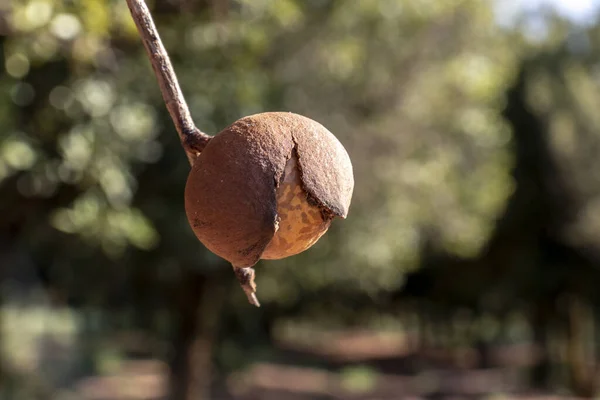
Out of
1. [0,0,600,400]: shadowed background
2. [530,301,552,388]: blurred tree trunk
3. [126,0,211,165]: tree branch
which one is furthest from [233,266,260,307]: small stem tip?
[530,301,552,388]: blurred tree trunk

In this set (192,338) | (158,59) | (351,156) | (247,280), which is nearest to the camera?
(158,59)

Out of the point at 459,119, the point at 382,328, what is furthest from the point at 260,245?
the point at 382,328

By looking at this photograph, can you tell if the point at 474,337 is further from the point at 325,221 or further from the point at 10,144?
the point at 325,221

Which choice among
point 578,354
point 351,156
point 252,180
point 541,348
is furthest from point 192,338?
point 541,348

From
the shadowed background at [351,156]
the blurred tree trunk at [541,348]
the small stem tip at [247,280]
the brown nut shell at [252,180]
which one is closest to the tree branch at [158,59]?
the brown nut shell at [252,180]

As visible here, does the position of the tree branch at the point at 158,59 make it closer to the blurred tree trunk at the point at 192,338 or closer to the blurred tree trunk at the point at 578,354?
the blurred tree trunk at the point at 192,338

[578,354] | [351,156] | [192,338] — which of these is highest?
[351,156]

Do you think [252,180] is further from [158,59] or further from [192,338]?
[192,338]
